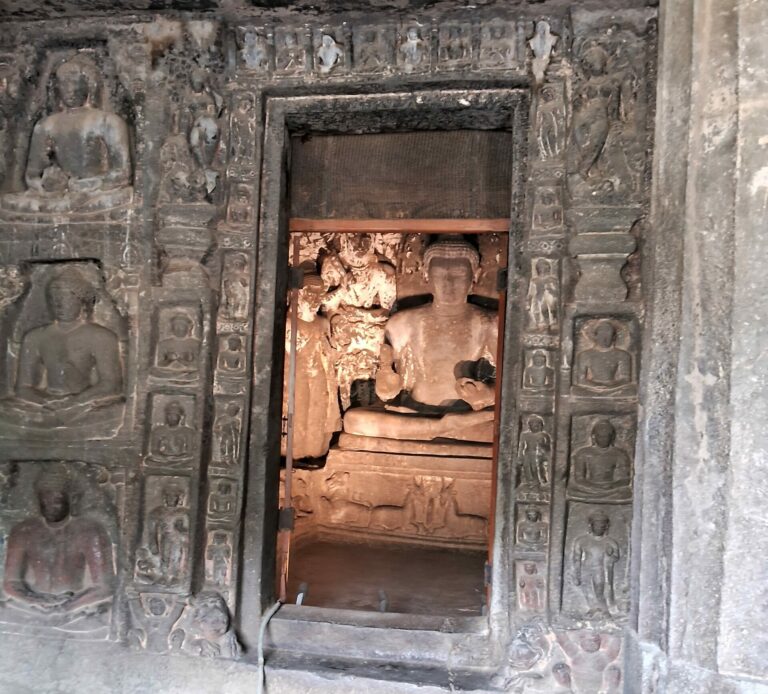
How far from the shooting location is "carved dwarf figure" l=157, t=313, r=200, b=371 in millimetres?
3020

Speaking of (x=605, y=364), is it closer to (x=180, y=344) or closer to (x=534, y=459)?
(x=534, y=459)

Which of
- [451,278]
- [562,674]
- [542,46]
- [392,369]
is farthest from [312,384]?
[542,46]

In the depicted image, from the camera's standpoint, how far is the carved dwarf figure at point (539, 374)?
9.27 feet

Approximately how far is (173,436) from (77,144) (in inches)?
58.9

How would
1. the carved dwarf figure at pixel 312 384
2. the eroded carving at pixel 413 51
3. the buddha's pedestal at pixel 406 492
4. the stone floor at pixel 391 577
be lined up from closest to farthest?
the eroded carving at pixel 413 51 < the stone floor at pixel 391 577 < the buddha's pedestal at pixel 406 492 < the carved dwarf figure at pixel 312 384

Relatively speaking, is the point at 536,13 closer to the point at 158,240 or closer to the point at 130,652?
the point at 158,240

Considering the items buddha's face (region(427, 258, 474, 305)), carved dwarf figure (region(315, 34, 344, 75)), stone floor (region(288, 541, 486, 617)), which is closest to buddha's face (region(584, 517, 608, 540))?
stone floor (region(288, 541, 486, 617))

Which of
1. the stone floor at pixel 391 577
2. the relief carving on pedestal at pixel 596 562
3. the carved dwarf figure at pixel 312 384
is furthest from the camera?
the carved dwarf figure at pixel 312 384

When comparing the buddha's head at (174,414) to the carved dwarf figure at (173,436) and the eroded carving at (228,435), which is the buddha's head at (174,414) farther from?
the eroded carving at (228,435)

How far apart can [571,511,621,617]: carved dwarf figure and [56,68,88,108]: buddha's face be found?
3091 mm

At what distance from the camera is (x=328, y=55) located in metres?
2.99

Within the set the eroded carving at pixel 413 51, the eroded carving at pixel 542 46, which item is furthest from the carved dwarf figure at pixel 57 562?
the eroded carving at pixel 542 46

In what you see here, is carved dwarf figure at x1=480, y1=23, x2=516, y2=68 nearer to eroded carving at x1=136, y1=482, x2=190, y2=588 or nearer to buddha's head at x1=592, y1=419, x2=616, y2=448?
buddha's head at x1=592, y1=419, x2=616, y2=448

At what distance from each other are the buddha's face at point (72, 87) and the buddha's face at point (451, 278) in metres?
2.93
